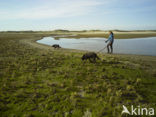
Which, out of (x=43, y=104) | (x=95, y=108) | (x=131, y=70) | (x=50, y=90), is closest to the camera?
(x=95, y=108)

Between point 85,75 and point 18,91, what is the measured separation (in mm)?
4645

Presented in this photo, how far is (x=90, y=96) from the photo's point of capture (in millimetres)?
5562

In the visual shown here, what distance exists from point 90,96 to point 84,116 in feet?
4.97

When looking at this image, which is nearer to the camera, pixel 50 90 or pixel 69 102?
pixel 69 102

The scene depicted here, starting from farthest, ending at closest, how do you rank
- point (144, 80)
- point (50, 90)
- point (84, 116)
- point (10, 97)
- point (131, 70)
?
point (131, 70) < point (144, 80) < point (50, 90) < point (10, 97) < point (84, 116)

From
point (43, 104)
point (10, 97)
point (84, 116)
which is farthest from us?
point (10, 97)

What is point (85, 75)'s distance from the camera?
8.44 m

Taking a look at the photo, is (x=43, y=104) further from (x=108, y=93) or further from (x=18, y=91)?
(x=108, y=93)

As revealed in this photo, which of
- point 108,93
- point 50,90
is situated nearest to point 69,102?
point 50,90

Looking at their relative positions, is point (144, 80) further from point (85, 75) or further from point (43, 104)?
point (43, 104)

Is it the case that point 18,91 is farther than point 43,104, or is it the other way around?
point 18,91

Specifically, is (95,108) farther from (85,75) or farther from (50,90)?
(85,75)

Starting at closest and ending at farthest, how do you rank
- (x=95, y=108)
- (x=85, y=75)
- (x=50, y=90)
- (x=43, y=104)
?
(x=95, y=108), (x=43, y=104), (x=50, y=90), (x=85, y=75)

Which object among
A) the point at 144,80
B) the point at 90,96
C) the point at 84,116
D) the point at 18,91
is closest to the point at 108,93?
the point at 90,96
